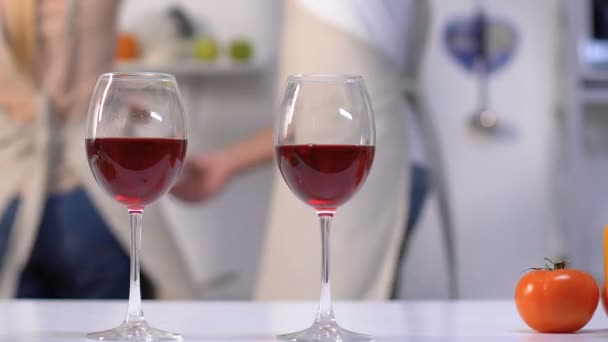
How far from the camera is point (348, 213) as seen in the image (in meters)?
1.72

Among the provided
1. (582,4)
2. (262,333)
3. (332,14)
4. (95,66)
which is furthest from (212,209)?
(262,333)

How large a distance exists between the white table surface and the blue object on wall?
209 cm

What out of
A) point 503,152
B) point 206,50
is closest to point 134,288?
point 206,50

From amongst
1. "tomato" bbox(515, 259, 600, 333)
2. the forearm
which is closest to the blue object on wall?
the forearm

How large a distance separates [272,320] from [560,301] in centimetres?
21

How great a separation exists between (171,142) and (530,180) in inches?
94.1

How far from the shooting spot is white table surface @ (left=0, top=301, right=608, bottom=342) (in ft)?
2.01

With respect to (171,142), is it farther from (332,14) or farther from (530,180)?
(530,180)

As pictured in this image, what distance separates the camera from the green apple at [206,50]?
96.7 inches

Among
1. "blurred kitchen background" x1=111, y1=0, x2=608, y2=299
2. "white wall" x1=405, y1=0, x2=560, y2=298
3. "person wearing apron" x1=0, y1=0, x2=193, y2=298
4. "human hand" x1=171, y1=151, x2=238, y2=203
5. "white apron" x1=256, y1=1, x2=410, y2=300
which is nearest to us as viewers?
"white apron" x1=256, y1=1, x2=410, y2=300

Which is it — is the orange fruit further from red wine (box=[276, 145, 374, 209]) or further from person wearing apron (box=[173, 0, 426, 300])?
red wine (box=[276, 145, 374, 209])

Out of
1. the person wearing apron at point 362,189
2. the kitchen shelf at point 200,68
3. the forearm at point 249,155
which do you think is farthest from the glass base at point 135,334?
the kitchen shelf at point 200,68

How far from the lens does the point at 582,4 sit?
276cm

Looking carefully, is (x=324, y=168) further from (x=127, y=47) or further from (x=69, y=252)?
(x=127, y=47)
